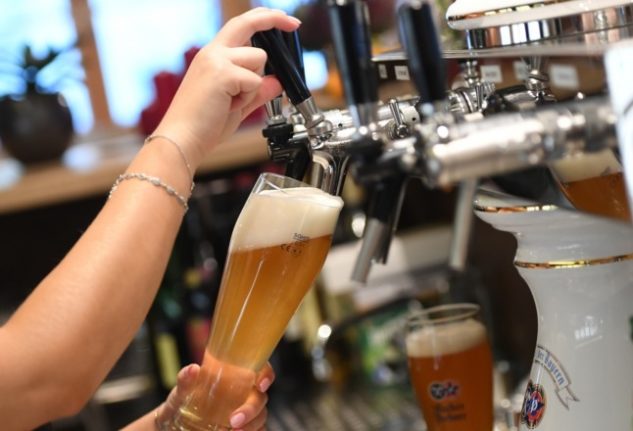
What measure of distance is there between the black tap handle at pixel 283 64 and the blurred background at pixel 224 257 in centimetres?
107

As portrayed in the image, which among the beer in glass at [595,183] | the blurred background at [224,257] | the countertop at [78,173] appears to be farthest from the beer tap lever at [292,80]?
the countertop at [78,173]

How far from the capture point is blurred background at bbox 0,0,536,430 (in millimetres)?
2096

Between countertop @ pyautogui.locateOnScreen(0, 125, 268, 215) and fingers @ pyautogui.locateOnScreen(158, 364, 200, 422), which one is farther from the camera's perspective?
countertop @ pyautogui.locateOnScreen(0, 125, 268, 215)

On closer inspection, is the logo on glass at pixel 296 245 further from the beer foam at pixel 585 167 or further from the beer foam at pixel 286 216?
the beer foam at pixel 585 167

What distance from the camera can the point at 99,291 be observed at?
0.88 m

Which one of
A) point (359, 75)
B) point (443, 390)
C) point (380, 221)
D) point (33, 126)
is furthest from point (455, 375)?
point (33, 126)

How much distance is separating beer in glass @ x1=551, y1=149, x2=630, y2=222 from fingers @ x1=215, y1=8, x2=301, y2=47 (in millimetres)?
299

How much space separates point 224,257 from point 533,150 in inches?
70.4

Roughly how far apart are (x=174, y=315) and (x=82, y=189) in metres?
0.33

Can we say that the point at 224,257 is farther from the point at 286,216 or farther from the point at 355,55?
the point at 355,55

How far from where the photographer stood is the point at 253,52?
0.85 metres

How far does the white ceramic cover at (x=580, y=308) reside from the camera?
743 millimetres

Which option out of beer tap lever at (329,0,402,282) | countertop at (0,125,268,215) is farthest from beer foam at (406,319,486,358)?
countertop at (0,125,268,215)

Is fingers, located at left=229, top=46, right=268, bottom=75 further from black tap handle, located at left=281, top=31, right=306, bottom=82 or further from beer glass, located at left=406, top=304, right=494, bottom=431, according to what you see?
beer glass, located at left=406, top=304, right=494, bottom=431
